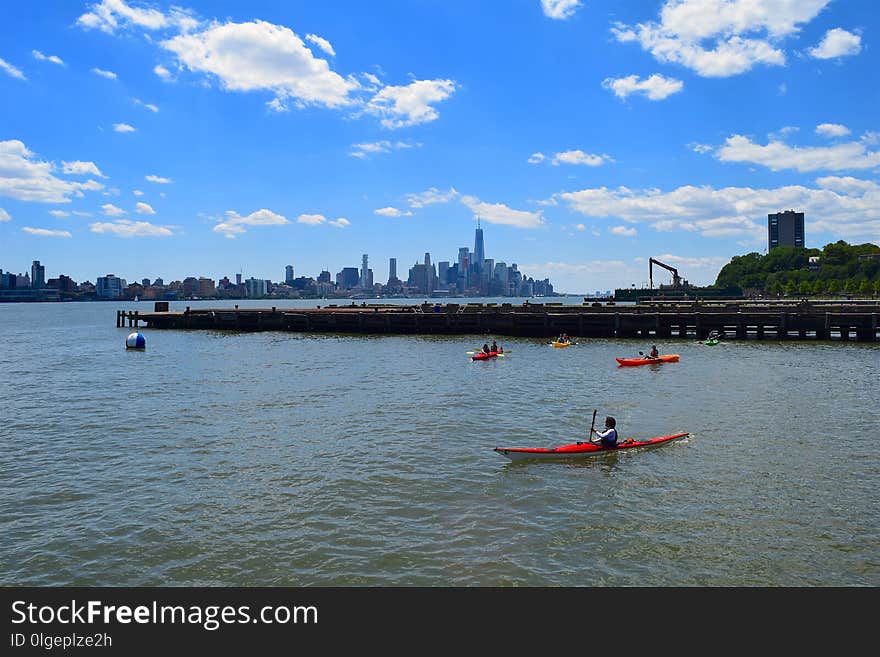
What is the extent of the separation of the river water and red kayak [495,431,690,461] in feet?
1.02

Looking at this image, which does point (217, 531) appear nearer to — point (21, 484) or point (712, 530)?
point (21, 484)

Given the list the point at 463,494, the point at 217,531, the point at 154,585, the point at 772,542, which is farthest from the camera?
the point at 463,494

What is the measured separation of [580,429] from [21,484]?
62.7 ft

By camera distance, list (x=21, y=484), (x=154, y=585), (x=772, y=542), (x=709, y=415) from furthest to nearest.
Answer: (x=709, y=415), (x=21, y=484), (x=772, y=542), (x=154, y=585)

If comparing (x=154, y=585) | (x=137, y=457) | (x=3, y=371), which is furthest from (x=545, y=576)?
(x=3, y=371)

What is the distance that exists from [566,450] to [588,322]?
163 feet

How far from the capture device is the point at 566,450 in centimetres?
1944

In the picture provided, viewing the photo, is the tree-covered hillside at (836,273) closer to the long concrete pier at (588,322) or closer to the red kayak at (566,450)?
the long concrete pier at (588,322)

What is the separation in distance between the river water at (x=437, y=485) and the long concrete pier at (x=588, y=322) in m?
26.5

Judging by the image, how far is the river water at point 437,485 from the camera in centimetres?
1218

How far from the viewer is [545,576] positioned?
11.7m

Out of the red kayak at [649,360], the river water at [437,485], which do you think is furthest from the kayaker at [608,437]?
the red kayak at [649,360]

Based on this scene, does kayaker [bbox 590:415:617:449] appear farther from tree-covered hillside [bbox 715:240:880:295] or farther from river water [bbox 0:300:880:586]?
tree-covered hillside [bbox 715:240:880:295]

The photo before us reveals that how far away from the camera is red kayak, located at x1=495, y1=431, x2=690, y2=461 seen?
18797mm
